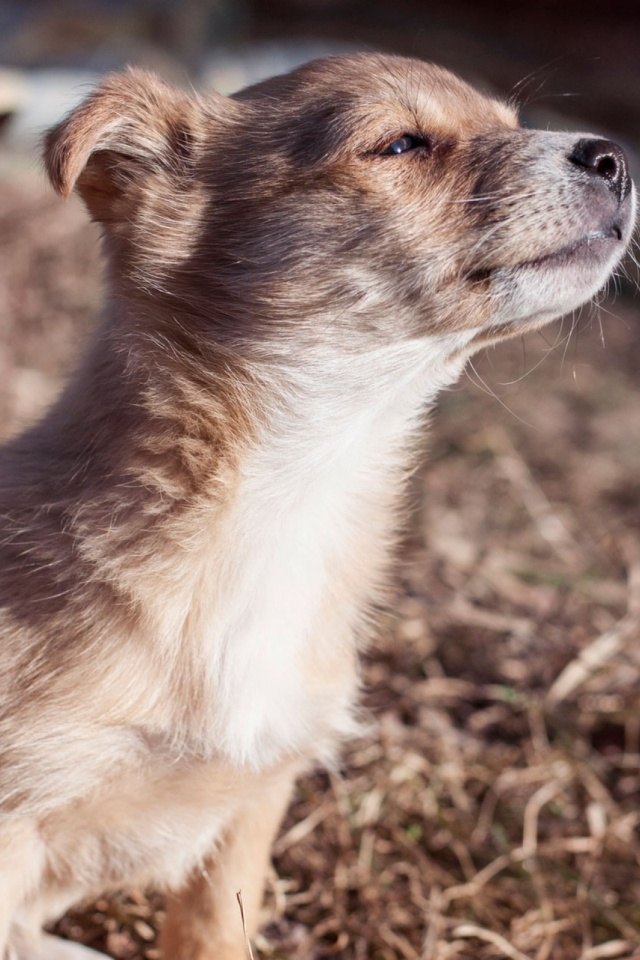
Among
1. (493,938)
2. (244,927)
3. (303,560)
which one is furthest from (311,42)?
(244,927)

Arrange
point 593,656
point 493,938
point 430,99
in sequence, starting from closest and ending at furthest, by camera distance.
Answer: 1. point 430,99
2. point 493,938
3. point 593,656

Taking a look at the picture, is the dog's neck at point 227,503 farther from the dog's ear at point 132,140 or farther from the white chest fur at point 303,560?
the dog's ear at point 132,140

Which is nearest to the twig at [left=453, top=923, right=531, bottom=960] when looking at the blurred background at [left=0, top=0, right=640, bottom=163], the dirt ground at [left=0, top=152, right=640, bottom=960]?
the dirt ground at [left=0, top=152, right=640, bottom=960]

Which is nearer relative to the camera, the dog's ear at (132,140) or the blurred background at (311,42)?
the dog's ear at (132,140)

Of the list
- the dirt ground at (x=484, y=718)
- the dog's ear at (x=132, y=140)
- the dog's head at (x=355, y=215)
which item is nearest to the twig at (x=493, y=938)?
the dirt ground at (x=484, y=718)

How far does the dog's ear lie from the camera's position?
96.7 inches

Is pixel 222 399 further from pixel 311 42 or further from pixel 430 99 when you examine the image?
pixel 311 42

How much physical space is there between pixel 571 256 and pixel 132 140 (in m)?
1.07

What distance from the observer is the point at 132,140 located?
253cm

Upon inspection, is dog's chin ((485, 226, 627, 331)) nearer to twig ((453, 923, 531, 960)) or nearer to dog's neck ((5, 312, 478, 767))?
dog's neck ((5, 312, 478, 767))

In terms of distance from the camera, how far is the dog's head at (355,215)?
7.77 feet

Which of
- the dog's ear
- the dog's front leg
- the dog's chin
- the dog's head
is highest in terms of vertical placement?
the dog's ear

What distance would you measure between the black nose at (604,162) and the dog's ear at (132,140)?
929 millimetres

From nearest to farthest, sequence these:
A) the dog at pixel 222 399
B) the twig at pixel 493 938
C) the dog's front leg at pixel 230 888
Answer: the dog at pixel 222 399 < the dog's front leg at pixel 230 888 < the twig at pixel 493 938
